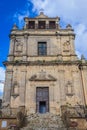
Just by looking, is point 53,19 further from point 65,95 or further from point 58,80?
point 65,95

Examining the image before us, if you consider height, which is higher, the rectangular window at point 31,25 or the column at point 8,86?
the rectangular window at point 31,25

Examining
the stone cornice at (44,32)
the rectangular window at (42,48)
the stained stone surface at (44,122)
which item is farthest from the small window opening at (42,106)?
the stone cornice at (44,32)

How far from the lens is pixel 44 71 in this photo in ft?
71.9

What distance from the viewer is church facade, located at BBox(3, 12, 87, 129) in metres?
20.2

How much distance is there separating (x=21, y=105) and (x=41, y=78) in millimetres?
3501

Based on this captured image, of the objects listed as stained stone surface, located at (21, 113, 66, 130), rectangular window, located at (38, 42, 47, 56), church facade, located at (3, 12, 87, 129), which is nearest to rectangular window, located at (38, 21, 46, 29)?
church facade, located at (3, 12, 87, 129)

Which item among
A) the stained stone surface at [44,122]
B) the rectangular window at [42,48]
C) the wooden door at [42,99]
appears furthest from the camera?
the rectangular window at [42,48]

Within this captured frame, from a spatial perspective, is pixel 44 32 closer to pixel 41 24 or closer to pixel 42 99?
pixel 41 24

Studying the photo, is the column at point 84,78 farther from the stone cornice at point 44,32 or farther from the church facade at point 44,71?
the stone cornice at point 44,32

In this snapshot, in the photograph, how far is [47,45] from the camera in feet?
78.9

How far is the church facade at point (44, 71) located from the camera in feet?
66.3

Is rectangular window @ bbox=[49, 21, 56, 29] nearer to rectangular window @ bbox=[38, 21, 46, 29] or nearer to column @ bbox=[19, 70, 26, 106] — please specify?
rectangular window @ bbox=[38, 21, 46, 29]

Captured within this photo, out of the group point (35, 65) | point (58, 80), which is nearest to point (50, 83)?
point (58, 80)

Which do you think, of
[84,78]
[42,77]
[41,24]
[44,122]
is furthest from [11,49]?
[44,122]
